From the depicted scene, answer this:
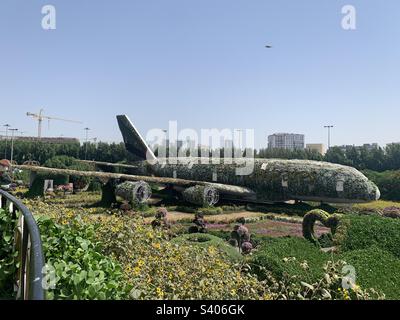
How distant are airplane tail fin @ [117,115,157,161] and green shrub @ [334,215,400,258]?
36770 mm

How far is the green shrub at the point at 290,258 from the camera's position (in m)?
11.1

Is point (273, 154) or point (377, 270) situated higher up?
point (273, 154)

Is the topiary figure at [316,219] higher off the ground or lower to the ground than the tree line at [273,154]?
lower

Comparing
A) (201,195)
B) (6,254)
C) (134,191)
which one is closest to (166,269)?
(6,254)

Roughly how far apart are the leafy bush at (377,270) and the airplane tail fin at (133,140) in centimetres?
3927

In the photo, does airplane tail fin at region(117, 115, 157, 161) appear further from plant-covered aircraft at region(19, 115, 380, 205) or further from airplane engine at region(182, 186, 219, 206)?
airplane engine at region(182, 186, 219, 206)

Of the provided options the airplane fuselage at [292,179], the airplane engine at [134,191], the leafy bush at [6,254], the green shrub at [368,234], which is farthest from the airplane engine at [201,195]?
the leafy bush at [6,254]

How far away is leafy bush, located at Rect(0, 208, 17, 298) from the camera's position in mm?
5570

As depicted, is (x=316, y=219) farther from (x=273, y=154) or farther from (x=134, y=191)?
(x=273, y=154)

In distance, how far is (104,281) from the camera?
15.6 ft

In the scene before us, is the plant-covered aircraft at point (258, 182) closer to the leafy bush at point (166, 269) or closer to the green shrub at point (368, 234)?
the green shrub at point (368, 234)

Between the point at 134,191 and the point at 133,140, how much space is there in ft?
62.5

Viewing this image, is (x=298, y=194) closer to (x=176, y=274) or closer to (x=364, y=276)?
(x=364, y=276)

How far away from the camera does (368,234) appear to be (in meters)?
15.8
